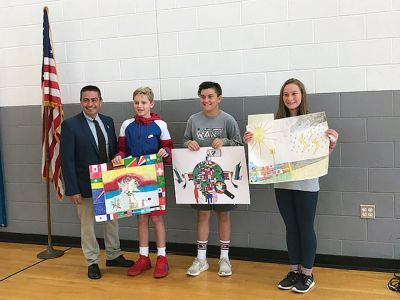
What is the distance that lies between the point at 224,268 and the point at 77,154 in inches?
54.7

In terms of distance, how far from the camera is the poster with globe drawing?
2.79 m

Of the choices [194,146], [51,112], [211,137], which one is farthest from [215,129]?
[51,112]

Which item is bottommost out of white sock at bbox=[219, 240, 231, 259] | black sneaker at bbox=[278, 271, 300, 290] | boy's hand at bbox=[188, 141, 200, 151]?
black sneaker at bbox=[278, 271, 300, 290]

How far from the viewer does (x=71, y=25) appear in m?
3.87

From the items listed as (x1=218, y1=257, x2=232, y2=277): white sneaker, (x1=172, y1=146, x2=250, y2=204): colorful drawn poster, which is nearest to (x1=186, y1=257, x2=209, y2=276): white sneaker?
(x1=218, y1=257, x2=232, y2=277): white sneaker

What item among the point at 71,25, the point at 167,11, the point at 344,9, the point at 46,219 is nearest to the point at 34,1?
the point at 71,25

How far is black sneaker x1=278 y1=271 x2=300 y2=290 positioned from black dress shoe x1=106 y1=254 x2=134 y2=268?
4.05ft

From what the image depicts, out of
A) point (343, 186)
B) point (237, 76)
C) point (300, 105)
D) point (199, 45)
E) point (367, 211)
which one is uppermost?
point (199, 45)

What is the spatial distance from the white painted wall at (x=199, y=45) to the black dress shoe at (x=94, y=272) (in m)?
1.47

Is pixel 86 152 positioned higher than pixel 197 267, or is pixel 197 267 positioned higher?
pixel 86 152

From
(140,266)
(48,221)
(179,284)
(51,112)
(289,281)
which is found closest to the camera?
(289,281)

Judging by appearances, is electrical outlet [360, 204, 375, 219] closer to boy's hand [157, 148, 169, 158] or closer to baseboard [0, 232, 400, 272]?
baseboard [0, 232, 400, 272]

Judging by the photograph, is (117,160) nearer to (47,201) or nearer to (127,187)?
(127,187)

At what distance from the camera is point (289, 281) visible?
293cm
